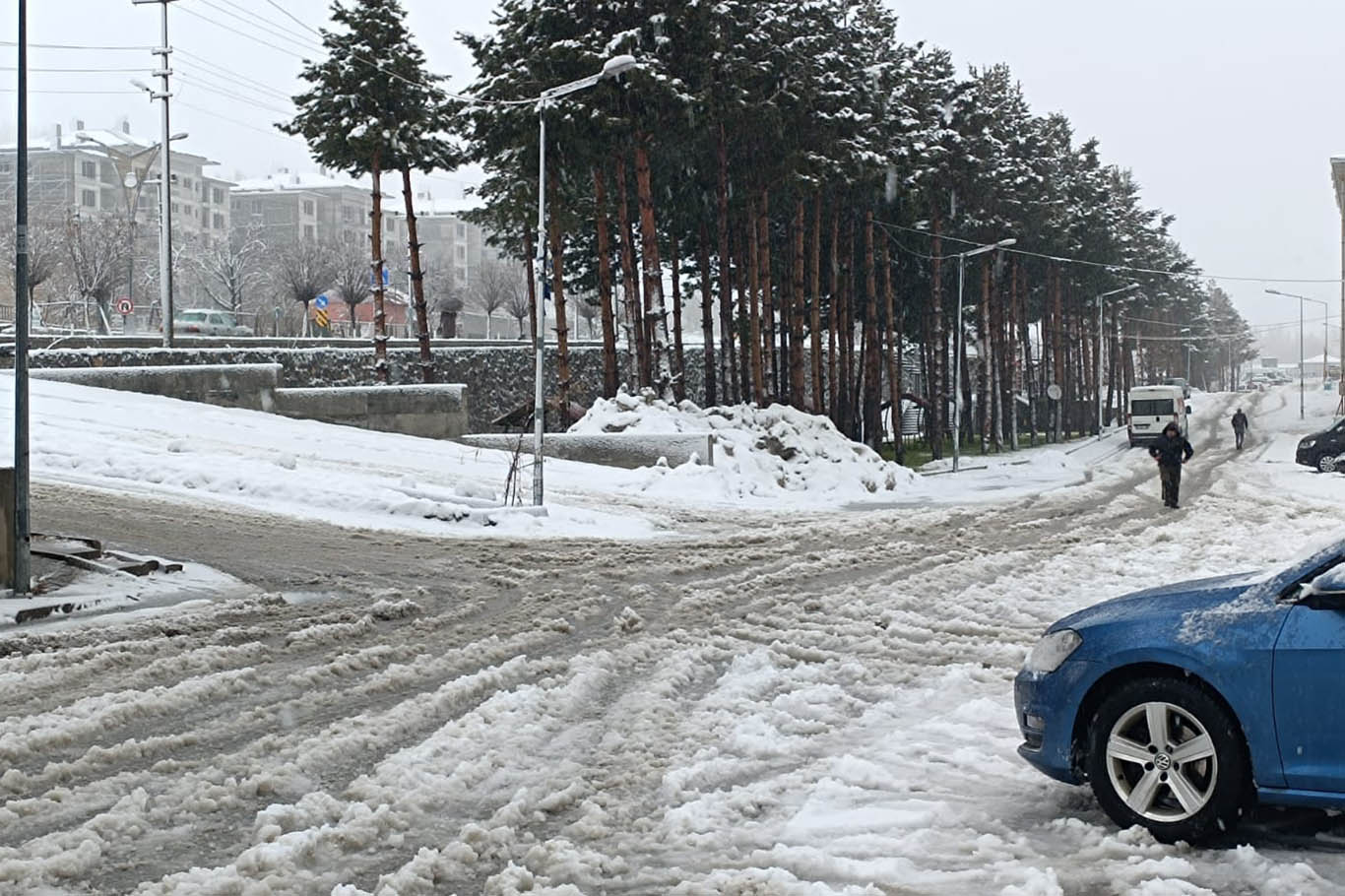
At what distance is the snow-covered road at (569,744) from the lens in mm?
5508

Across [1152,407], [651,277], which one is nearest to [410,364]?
[651,277]

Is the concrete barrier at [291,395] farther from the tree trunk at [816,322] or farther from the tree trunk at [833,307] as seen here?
the tree trunk at [833,307]

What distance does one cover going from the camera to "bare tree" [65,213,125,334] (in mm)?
66375

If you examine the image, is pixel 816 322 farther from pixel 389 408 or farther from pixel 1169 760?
pixel 1169 760

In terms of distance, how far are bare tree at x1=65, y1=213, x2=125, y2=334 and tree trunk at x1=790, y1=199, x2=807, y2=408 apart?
32909mm

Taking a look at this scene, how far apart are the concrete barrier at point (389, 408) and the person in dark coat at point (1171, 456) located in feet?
57.0

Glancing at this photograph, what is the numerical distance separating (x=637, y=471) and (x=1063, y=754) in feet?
85.1

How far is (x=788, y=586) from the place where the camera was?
15328mm

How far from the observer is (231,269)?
83938 millimetres

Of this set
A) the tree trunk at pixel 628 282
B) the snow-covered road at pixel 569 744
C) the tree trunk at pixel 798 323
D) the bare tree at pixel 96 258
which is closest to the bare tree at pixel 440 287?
the bare tree at pixel 96 258

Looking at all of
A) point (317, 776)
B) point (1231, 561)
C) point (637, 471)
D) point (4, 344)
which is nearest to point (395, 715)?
point (317, 776)

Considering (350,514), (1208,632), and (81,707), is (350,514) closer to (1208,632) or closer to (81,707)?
(81,707)

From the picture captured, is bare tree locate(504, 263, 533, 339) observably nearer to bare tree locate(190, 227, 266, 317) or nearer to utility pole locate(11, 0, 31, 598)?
bare tree locate(190, 227, 266, 317)

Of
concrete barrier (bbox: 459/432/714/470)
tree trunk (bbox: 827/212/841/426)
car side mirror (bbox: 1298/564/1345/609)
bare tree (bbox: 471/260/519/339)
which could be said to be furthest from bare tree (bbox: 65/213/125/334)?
car side mirror (bbox: 1298/564/1345/609)
